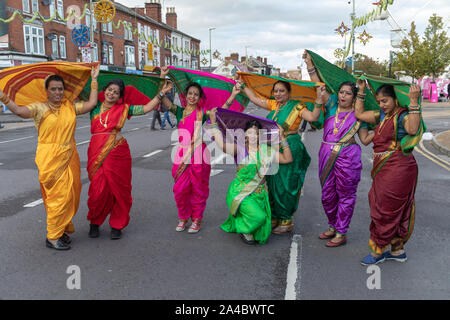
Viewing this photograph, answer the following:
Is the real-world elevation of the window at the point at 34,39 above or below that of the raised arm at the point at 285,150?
above

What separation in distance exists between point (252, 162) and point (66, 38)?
33.9 m

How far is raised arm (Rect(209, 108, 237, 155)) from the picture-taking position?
4.70 m

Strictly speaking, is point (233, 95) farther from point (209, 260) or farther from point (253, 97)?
point (209, 260)

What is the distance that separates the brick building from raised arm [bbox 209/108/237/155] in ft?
61.7

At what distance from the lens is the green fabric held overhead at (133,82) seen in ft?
15.7

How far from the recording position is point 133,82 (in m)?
5.04

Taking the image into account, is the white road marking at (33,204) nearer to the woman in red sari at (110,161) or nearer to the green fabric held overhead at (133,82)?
the woman in red sari at (110,161)

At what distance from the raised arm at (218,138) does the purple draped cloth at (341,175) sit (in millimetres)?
958

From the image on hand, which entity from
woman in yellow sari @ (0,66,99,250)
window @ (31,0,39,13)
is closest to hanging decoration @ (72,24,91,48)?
window @ (31,0,39,13)

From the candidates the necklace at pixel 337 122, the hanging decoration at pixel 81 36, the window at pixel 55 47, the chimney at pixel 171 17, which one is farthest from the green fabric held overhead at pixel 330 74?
the chimney at pixel 171 17

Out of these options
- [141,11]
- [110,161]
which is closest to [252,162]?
[110,161]

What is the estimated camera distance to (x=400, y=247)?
4.16 m

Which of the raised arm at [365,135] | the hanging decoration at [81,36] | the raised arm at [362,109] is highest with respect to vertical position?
the hanging decoration at [81,36]
